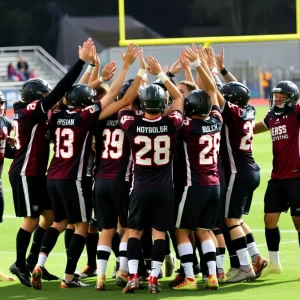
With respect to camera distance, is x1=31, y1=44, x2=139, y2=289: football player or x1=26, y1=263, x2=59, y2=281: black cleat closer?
x1=31, y1=44, x2=139, y2=289: football player

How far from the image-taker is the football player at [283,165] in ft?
32.3

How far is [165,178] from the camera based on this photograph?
898cm

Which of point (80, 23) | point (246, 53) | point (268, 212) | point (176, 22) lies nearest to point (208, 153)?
point (268, 212)

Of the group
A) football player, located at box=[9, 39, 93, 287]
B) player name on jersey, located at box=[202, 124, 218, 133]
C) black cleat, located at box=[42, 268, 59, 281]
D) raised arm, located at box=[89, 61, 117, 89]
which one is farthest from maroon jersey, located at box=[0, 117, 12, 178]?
player name on jersey, located at box=[202, 124, 218, 133]

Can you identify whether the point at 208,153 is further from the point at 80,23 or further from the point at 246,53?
the point at 80,23

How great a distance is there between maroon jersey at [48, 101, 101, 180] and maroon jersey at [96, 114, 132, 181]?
0.50ft

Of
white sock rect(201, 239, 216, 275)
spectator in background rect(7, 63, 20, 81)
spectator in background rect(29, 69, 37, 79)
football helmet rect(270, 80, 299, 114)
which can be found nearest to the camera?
white sock rect(201, 239, 216, 275)

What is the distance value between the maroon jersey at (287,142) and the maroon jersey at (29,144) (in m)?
2.37

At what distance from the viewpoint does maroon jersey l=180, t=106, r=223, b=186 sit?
29.9ft

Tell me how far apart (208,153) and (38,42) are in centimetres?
3750

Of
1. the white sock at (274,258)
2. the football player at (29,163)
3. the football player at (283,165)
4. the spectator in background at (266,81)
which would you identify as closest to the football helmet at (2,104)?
the football player at (29,163)

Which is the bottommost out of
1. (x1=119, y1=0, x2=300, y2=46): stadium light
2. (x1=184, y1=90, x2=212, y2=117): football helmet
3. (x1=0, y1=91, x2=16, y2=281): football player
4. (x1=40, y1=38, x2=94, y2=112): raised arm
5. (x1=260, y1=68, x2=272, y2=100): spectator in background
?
(x1=0, y1=91, x2=16, y2=281): football player

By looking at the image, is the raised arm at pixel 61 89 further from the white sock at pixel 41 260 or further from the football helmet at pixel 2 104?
the white sock at pixel 41 260

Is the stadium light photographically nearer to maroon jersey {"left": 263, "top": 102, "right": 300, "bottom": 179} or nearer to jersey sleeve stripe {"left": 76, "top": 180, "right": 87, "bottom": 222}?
maroon jersey {"left": 263, "top": 102, "right": 300, "bottom": 179}
